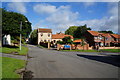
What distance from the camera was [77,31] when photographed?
78.3m

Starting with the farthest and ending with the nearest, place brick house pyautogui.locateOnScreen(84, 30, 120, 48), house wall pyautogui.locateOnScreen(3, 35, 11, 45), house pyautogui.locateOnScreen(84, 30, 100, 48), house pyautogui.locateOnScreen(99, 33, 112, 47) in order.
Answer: house pyautogui.locateOnScreen(99, 33, 112, 47)
brick house pyautogui.locateOnScreen(84, 30, 120, 48)
house pyautogui.locateOnScreen(84, 30, 100, 48)
house wall pyautogui.locateOnScreen(3, 35, 11, 45)

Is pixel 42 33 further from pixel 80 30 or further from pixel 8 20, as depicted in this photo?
pixel 8 20

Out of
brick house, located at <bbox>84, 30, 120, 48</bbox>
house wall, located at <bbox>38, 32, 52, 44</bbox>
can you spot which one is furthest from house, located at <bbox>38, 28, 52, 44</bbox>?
brick house, located at <bbox>84, 30, 120, 48</bbox>

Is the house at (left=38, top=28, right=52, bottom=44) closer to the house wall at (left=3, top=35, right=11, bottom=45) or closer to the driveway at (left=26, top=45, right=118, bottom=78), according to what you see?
the house wall at (left=3, top=35, right=11, bottom=45)

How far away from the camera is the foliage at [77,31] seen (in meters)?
74.8

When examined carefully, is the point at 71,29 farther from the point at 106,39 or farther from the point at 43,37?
the point at 106,39

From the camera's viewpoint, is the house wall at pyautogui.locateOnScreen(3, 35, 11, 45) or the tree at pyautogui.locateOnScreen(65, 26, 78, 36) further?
the tree at pyautogui.locateOnScreen(65, 26, 78, 36)

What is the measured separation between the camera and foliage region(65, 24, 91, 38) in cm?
7475

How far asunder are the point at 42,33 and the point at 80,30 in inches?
1164

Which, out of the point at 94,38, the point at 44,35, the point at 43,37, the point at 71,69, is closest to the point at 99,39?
the point at 94,38

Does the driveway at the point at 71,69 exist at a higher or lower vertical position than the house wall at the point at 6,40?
lower

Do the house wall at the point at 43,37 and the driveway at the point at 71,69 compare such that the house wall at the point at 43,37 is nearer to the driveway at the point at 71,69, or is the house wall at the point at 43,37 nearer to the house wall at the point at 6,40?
the house wall at the point at 6,40

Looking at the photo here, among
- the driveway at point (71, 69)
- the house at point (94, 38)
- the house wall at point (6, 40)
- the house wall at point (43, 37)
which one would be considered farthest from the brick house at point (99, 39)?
the driveway at point (71, 69)

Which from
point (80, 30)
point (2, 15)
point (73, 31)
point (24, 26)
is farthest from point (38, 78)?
point (73, 31)
